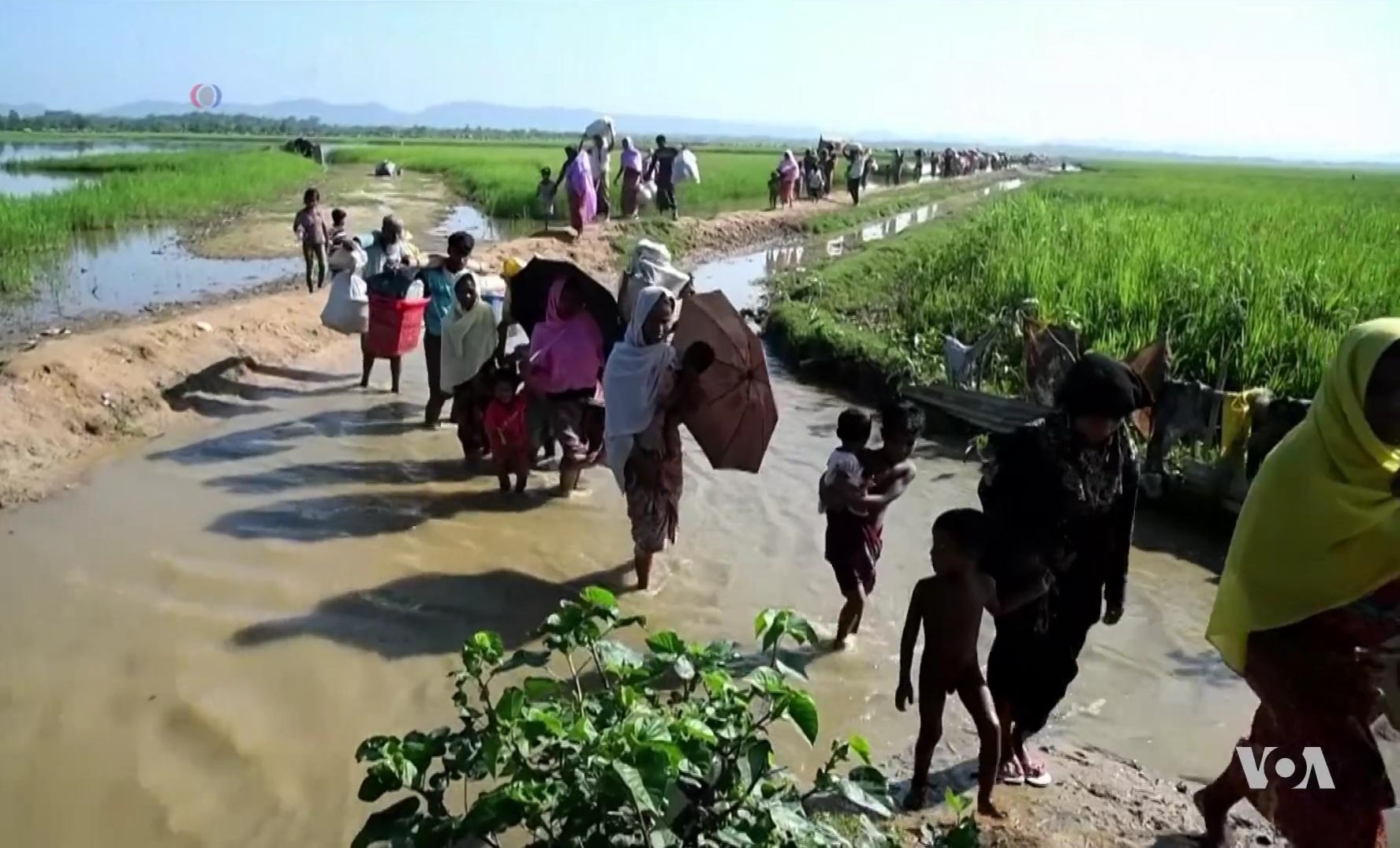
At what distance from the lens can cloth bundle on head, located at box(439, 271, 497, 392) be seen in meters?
7.07

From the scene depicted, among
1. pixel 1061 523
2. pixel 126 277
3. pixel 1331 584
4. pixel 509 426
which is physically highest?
pixel 1331 584

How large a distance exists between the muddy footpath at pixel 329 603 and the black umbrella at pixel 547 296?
3.65ft

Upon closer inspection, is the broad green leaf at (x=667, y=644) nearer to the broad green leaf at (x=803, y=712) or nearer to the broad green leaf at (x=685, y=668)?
the broad green leaf at (x=685, y=668)

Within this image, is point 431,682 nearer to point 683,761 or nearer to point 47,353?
point 683,761

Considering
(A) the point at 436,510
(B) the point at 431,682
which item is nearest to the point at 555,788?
(B) the point at 431,682

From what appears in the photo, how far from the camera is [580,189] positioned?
17000 mm

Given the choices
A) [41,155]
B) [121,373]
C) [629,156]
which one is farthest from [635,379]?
[41,155]

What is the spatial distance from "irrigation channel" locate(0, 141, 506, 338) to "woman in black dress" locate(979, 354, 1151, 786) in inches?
451

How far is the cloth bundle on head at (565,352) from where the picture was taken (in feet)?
20.4

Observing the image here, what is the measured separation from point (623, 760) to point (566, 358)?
170 inches

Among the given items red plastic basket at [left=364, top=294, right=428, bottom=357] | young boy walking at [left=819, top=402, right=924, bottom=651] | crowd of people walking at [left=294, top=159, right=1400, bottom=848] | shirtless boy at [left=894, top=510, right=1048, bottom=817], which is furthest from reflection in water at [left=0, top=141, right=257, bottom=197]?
shirtless boy at [left=894, top=510, right=1048, bottom=817]

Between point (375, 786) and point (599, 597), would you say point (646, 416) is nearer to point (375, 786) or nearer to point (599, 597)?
point (599, 597)

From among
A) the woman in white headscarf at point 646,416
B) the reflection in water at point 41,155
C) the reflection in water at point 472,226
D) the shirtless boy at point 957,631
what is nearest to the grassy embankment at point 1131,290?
the woman in white headscarf at point 646,416

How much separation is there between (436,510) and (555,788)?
14.8 feet
